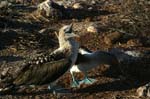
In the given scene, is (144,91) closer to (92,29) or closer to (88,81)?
(88,81)

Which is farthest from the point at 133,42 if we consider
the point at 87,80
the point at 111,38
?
the point at 87,80

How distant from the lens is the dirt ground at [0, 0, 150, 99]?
32.8ft

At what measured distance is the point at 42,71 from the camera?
31.2ft

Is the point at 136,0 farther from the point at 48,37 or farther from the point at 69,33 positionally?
the point at 69,33

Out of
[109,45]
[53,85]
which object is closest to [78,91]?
[53,85]

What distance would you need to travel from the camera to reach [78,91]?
32.7 ft

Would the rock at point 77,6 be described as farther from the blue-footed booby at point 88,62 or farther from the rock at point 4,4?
the blue-footed booby at point 88,62

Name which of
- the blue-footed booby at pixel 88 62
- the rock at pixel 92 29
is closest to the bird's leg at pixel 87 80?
the blue-footed booby at pixel 88 62

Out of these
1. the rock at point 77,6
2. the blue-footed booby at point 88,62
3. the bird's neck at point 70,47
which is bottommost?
the blue-footed booby at point 88,62

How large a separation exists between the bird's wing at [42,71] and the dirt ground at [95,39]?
482mm

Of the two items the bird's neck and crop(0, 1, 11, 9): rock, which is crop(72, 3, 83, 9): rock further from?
the bird's neck

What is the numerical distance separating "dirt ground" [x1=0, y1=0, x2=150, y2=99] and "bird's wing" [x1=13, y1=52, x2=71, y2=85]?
0.48 meters

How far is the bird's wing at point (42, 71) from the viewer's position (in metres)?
9.46

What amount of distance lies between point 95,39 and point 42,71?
280 centimetres
